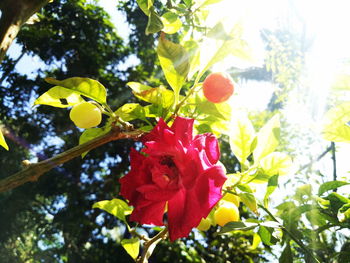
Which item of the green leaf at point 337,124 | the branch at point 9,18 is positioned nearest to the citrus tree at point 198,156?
the green leaf at point 337,124

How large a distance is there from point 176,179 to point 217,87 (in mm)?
217

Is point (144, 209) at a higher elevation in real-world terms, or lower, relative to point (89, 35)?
lower

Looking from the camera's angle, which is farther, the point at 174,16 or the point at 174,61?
the point at 174,16

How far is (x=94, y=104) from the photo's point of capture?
0.59 m

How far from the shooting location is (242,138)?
1.98 feet

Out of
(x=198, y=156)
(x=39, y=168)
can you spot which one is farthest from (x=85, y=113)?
(x=198, y=156)

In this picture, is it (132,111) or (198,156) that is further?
(132,111)

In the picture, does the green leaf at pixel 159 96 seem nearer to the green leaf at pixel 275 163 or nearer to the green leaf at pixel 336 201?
the green leaf at pixel 275 163

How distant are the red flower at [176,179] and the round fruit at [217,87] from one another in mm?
132

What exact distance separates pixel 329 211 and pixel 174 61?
396mm

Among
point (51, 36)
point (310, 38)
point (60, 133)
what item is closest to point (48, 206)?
point (60, 133)

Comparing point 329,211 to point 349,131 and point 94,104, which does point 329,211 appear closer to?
point 349,131

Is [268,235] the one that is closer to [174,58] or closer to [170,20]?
[174,58]

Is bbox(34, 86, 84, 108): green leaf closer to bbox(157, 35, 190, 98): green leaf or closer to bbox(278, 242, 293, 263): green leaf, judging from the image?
bbox(157, 35, 190, 98): green leaf
